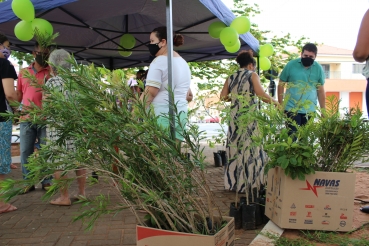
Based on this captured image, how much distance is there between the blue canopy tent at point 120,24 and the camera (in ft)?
15.3

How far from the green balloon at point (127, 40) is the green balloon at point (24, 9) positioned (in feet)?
8.79

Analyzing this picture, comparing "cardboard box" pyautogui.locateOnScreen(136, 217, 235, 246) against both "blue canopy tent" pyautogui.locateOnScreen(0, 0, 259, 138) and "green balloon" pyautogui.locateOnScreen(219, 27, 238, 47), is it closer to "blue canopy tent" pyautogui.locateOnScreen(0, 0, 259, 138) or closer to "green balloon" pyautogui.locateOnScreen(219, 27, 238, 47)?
"blue canopy tent" pyautogui.locateOnScreen(0, 0, 259, 138)

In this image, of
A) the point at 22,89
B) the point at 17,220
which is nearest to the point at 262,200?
the point at 17,220

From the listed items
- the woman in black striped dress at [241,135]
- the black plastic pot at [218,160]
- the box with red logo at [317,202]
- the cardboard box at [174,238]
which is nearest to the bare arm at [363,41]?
the box with red logo at [317,202]

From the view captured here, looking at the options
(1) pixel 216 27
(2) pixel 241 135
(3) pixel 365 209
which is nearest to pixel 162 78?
(2) pixel 241 135

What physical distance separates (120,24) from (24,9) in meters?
2.81

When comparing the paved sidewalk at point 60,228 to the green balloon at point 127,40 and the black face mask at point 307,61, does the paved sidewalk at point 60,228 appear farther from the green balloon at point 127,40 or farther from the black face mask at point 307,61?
the green balloon at point 127,40

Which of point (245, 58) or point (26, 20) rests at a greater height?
point (26, 20)

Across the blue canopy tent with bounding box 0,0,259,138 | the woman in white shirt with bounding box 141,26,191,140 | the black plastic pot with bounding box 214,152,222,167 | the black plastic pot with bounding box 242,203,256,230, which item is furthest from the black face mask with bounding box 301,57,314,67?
the black plastic pot with bounding box 214,152,222,167

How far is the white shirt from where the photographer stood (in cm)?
331

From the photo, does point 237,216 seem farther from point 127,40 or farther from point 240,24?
point 127,40

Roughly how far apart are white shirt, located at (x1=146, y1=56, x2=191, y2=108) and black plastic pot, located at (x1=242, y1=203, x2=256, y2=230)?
104cm

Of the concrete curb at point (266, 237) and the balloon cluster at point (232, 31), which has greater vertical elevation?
the balloon cluster at point (232, 31)

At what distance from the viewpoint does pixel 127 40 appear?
21.8 feet
